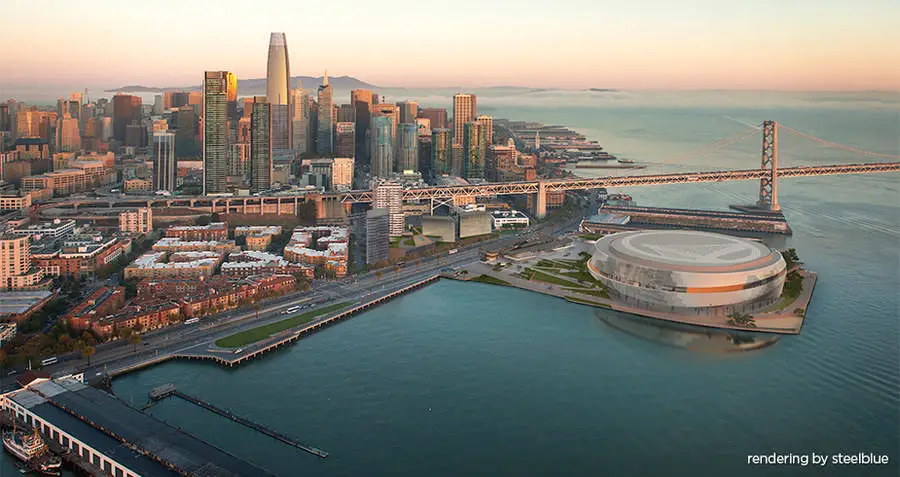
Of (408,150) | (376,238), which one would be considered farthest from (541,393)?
(408,150)

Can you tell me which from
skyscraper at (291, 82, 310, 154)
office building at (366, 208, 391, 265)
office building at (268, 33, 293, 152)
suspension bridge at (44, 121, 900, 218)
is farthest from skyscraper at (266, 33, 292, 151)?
office building at (366, 208, 391, 265)

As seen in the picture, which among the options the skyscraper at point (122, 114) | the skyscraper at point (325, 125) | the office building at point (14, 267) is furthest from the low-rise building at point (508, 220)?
the skyscraper at point (122, 114)

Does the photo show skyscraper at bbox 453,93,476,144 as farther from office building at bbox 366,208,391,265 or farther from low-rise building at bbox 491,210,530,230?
office building at bbox 366,208,391,265

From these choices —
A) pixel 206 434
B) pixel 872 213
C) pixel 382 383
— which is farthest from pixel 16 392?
pixel 872 213

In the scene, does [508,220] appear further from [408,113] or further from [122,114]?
[122,114]

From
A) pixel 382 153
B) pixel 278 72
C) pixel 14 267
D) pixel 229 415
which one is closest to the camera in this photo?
pixel 229 415

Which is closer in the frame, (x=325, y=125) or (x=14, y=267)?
(x=14, y=267)
